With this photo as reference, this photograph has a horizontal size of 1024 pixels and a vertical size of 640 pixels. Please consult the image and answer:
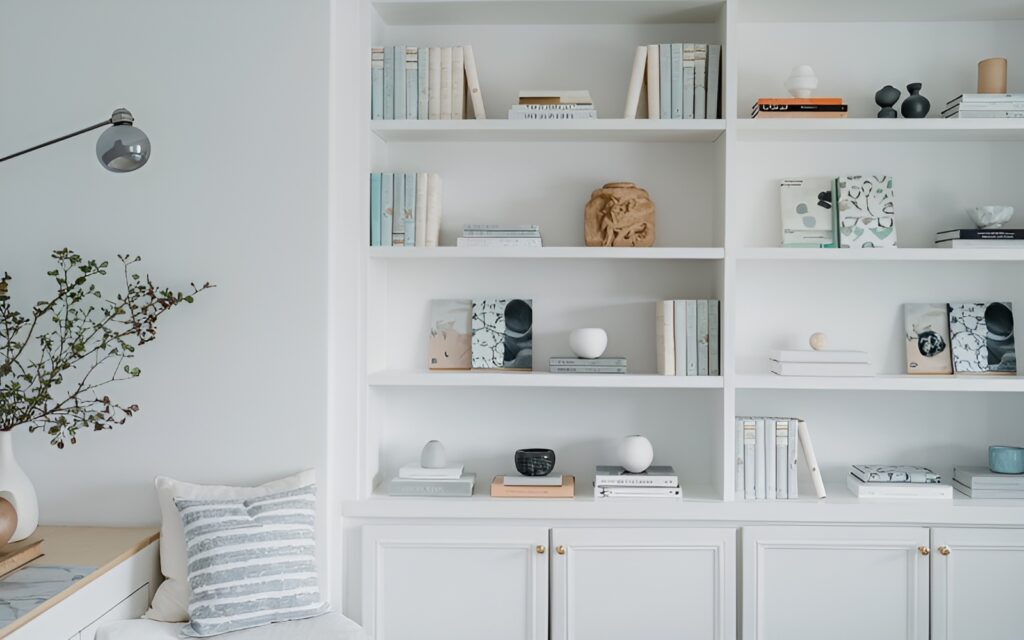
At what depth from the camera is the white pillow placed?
7.66ft

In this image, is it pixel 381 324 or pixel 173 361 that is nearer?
pixel 173 361

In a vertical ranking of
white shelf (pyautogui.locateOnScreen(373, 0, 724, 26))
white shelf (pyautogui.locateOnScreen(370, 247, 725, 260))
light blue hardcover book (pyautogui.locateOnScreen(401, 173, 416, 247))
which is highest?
white shelf (pyautogui.locateOnScreen(373, 0, 724, 26))

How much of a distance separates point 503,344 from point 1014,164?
73.4 inches

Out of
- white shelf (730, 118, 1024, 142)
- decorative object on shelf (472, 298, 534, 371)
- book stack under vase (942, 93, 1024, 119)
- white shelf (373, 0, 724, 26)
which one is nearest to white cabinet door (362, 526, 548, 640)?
decorative object on shelf (472, 298, 534, 371)

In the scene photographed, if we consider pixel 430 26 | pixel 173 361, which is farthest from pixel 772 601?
pixel 430 26

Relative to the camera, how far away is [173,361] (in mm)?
2553

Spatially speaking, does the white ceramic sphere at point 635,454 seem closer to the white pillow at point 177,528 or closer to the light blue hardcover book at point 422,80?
the white pillow at point 177,528

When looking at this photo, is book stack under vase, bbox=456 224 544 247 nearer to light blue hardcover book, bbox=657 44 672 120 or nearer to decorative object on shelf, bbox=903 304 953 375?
light blue hardcover book, bbox=657 44 672 120

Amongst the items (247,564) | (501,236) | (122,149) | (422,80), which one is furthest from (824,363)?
(122,149)

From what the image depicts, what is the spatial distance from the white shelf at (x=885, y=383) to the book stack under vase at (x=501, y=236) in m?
0.80

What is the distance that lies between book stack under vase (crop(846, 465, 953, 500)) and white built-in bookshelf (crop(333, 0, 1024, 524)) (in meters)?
0.21

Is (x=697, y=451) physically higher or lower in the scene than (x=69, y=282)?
lower

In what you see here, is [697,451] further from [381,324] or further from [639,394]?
[381,324]

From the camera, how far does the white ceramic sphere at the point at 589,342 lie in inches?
106
